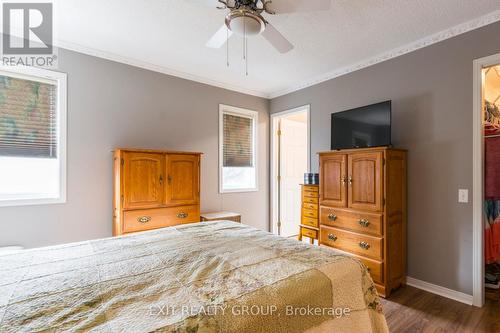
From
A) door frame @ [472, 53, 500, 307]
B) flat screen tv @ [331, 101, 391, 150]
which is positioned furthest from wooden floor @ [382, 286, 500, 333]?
flat screen tv @ [331, 101, 391, 150]

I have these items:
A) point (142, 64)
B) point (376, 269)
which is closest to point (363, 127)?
point (376, 269)

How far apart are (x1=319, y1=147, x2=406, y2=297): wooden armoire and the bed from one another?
1.32m

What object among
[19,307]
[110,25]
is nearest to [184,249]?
[19,307]

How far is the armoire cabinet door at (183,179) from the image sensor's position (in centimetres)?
285

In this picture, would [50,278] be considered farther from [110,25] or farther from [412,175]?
[412,175]

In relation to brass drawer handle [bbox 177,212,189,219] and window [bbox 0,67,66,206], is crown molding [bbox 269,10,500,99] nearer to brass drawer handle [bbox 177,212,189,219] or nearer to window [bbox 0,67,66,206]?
brass drawer handle [bbox 177,212,189,219]

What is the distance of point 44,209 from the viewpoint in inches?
100

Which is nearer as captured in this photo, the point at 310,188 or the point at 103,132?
the point at 103,132

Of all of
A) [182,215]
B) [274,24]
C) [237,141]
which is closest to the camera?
[274,24]

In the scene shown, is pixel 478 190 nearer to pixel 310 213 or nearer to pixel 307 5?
pixel 310 213

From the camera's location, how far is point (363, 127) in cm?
281

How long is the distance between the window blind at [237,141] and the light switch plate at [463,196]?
283 cm

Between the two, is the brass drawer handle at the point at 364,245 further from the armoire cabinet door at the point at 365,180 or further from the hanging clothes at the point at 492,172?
the hanging clothes at the point at 492,172

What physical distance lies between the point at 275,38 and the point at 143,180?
196cm
